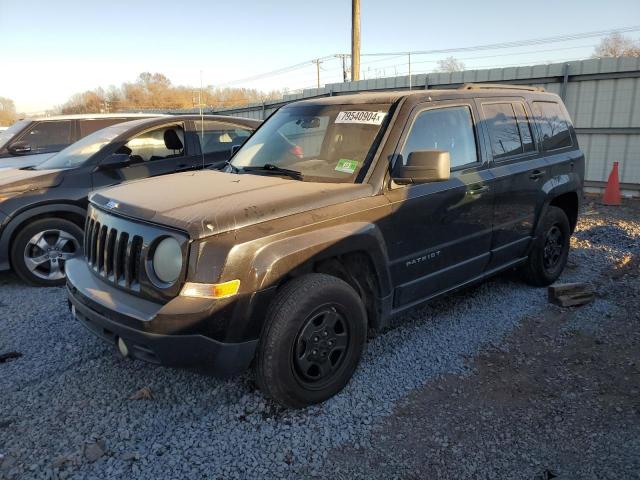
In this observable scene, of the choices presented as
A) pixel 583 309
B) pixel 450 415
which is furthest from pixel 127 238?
pixel 583 309

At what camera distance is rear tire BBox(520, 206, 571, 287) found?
4988 mm

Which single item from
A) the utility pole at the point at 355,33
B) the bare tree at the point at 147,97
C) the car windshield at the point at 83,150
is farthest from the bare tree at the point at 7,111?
the car windshield at the point at 83,150

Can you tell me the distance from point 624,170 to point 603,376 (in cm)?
836

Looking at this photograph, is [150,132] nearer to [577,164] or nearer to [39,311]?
[39,311]

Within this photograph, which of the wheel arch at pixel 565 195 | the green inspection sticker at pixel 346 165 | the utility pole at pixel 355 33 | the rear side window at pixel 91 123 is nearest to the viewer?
the green inspection sticker at pixel 346 165

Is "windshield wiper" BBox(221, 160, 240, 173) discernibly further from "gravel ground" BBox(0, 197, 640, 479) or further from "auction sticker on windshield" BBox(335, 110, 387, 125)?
"gravel ground" BBox(0, 197, 640, 479)

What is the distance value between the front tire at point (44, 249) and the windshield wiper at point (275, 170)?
100 inches

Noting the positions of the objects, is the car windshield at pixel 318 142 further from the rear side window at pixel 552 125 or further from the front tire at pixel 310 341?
the rear side window at pixel 552 125

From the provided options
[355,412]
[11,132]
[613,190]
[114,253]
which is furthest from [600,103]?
[11,132]

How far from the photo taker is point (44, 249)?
17.7 feet

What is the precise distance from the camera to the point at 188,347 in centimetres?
266

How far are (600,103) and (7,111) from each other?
285 ft

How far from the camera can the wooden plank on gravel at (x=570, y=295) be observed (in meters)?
4.73

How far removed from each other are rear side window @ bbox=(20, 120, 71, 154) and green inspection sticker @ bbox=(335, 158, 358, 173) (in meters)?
6.62
